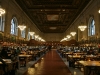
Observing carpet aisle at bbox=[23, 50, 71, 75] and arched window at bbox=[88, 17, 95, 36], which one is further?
arched window at bbox=[88, 17, 95, 36]

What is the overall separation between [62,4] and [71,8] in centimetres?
238

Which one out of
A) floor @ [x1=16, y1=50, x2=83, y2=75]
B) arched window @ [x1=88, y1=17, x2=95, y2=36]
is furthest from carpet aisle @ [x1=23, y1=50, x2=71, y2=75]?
arched window @ [x1=88, y1=17, x2=95, y2=36]

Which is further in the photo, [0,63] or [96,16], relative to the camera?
[96,16]

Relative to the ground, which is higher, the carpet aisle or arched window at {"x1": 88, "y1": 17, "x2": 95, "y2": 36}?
arched window at {"x1": 88, "y1": 17, "x2": 95, "y2": 36}

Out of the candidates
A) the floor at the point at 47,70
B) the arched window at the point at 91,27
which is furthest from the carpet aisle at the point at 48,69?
the arched window at the point at 91,27

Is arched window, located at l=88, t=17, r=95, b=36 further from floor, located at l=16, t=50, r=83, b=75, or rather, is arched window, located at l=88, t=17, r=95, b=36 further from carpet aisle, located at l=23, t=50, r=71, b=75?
floor, located at l=16, t=50, r=83, b=75

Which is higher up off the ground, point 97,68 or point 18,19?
point 18,19

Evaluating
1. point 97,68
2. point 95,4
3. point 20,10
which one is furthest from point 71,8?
point 97,68

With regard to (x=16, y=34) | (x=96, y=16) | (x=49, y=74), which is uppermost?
(x=96, y=16)

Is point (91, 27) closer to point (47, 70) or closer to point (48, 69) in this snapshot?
point (48, 69)

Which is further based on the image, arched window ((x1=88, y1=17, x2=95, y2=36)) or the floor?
arched window ((x1=88, y1=17, x2=95, y2=36))

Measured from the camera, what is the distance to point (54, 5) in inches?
842

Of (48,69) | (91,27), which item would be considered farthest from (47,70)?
(91,27)

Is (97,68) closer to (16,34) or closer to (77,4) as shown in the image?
(77,4)
